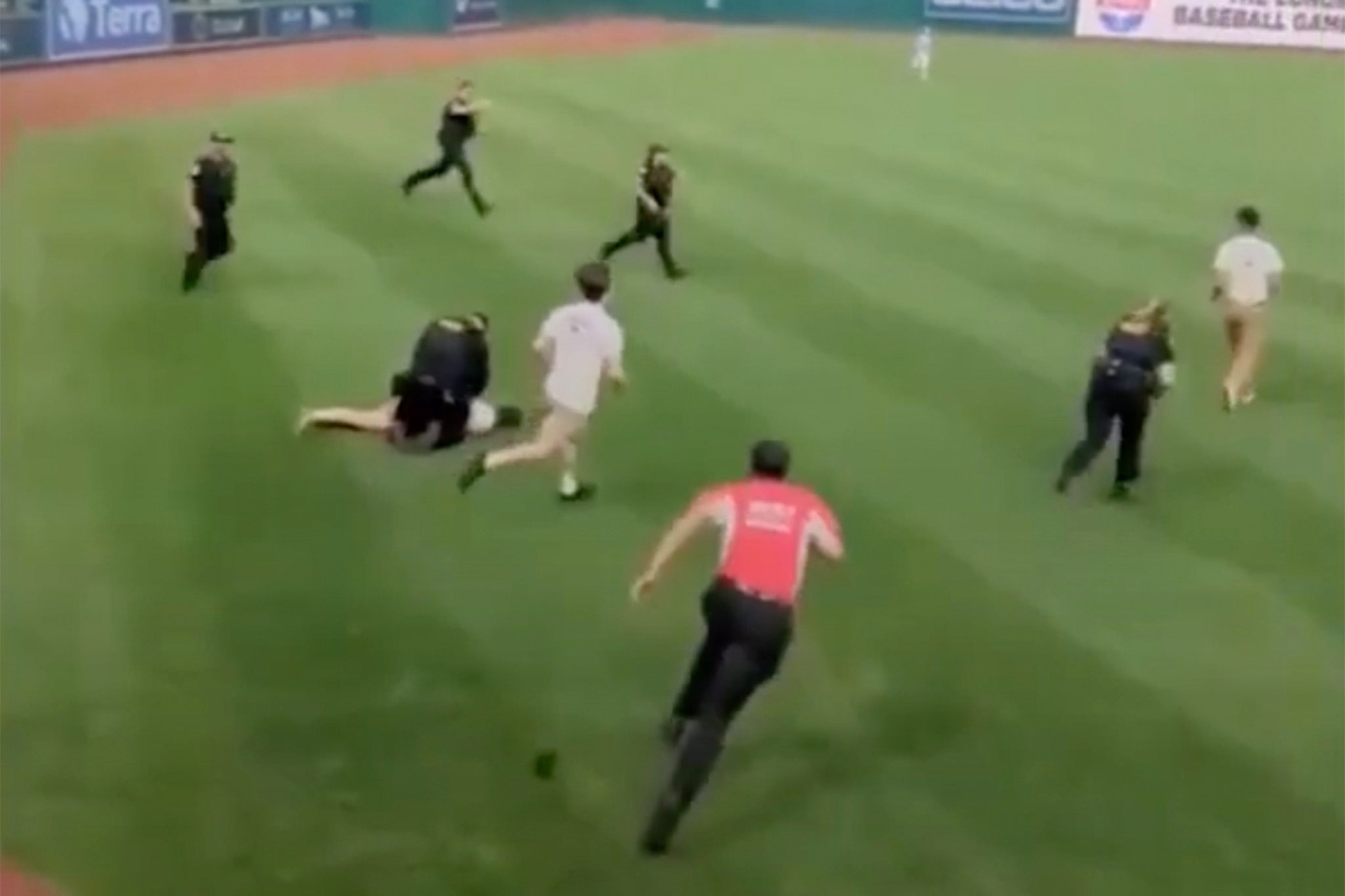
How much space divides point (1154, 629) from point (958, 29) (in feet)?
138

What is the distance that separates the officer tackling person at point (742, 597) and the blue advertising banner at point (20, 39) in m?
30.5

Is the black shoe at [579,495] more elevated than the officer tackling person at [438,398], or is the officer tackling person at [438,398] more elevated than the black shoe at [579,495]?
the officer tackling person at [438,398]

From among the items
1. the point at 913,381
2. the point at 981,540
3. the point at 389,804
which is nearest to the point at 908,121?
the point at 913,381

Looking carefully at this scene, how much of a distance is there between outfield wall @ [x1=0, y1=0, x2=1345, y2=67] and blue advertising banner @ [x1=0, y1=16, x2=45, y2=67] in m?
2.94

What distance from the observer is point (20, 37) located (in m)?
37.3

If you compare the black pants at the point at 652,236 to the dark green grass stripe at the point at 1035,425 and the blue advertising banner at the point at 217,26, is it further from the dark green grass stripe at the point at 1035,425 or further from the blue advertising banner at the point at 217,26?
the blue advertising banner at the point at 217,26

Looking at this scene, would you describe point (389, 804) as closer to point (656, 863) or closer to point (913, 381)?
point (656, 863)

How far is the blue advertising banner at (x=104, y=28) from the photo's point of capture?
1501 inches

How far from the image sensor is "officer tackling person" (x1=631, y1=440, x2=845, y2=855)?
9938 millimetres

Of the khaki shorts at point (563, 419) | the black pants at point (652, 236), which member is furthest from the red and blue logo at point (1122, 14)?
the khaki shorts at point (563, 419)

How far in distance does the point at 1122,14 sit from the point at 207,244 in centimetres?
3610

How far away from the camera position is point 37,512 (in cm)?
1470

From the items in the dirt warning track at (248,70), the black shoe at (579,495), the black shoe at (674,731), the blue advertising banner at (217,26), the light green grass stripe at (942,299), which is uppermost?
the blue advertising banner at (217,26)

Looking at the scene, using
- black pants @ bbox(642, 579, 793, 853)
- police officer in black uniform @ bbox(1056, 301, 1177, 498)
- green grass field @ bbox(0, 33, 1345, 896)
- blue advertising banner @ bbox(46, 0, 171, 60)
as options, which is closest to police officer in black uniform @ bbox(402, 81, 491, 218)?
green grass field @ bbox(0, 33, 1345, 896)
